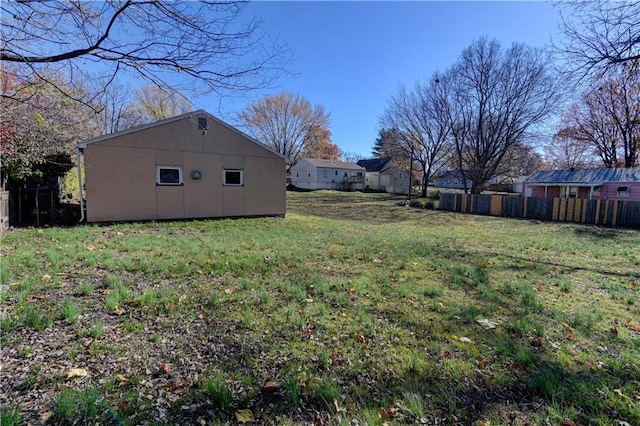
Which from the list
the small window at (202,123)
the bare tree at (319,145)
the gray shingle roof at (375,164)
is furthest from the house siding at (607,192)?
the bare tree at (319,145)

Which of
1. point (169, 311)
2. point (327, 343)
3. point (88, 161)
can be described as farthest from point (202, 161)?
point (327, 343)

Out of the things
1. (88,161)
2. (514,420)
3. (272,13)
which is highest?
(272,13)

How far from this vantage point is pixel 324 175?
39.7 m

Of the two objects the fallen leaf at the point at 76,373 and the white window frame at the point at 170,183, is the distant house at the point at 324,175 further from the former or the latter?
→ the fallen leaf at the point at 76,373

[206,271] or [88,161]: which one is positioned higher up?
[88,161]

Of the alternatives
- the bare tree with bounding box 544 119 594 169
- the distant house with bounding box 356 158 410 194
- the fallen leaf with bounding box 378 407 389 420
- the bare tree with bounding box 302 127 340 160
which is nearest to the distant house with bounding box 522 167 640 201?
the bare tree with bounding box 544 119 594 169

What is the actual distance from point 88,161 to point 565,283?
11.8 meters

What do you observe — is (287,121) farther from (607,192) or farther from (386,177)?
(607,192)

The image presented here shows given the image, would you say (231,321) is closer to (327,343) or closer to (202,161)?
(327,343)

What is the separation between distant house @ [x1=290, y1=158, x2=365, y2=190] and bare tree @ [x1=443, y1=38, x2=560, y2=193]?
18.1 meters

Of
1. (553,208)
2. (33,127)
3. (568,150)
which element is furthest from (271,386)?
(568,150)

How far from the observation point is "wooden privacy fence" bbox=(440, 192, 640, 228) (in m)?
13.7

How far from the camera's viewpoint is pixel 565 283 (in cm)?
495

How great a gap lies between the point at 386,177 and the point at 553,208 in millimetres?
26936
